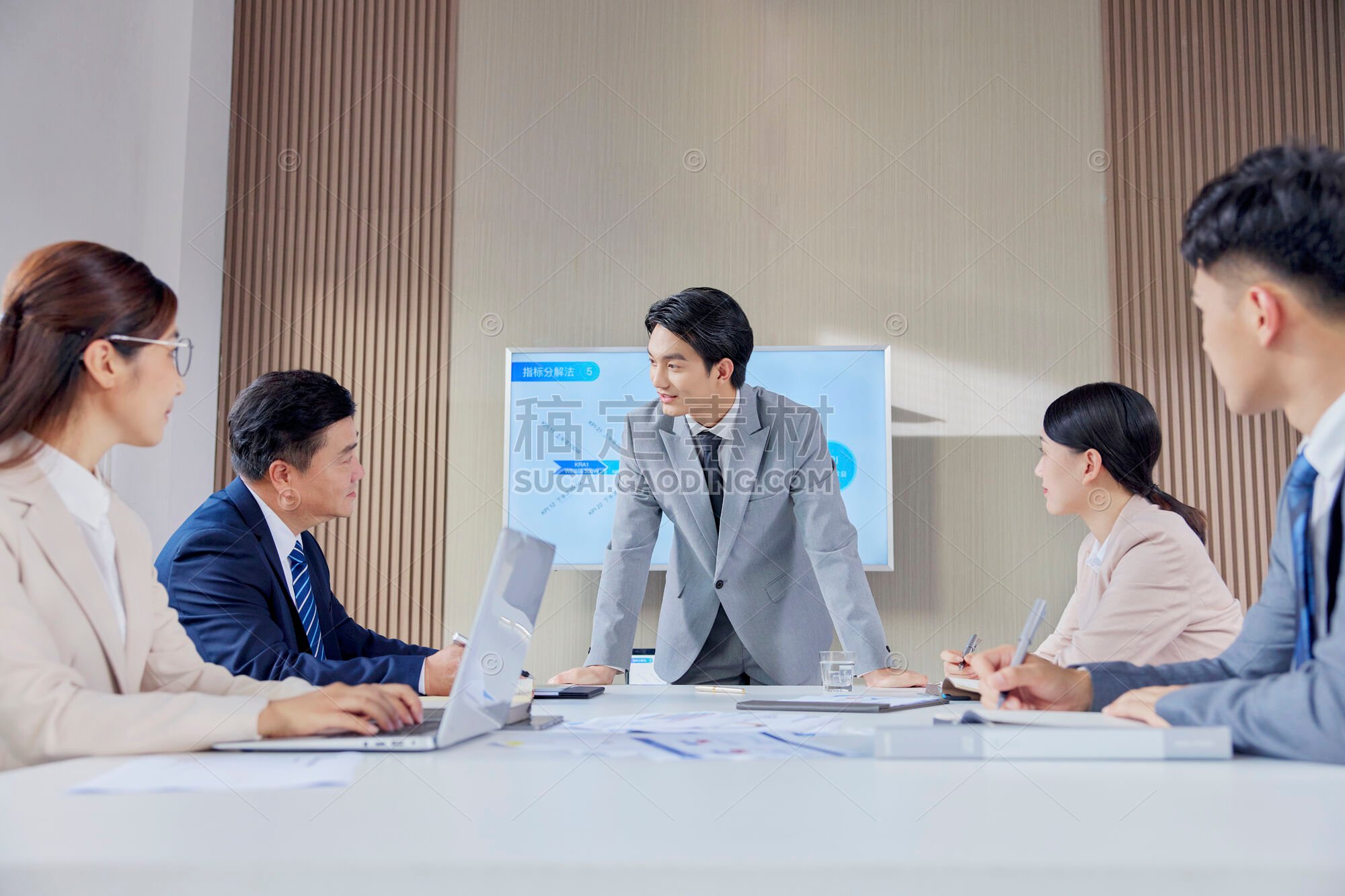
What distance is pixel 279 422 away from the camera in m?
1.97

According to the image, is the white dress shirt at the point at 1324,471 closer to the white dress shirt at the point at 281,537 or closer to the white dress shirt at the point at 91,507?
the white dress shirt at the point at 91,507

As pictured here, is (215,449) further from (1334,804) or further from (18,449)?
(1334,804)

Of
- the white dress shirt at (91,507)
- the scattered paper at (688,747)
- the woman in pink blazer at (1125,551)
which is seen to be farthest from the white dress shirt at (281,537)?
the woman in pink blazer at (1125,551)

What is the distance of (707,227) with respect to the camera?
3.96 meters

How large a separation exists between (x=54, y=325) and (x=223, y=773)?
588mm

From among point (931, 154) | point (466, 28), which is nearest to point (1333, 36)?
point (931, 154)

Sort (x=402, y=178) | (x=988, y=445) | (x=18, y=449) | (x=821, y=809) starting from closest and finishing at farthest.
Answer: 1. (x=821, y=809)
2. (x=18, y=449)
3. (x=988, y=445)
4. (x=402, y=178)

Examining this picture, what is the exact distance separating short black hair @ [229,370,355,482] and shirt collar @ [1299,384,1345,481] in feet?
5.63

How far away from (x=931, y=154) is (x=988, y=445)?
1.20 meters

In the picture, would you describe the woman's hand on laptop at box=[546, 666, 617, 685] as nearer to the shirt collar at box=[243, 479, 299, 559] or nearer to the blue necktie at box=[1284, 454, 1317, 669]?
the shirt collar at box=[243, 479, 299, 559]

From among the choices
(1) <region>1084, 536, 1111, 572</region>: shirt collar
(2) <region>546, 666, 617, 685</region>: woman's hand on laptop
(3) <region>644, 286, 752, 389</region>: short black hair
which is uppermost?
(3) <region>644, 286, 752, 389</region>: short black hair

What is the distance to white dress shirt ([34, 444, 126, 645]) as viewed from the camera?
111 centimetres

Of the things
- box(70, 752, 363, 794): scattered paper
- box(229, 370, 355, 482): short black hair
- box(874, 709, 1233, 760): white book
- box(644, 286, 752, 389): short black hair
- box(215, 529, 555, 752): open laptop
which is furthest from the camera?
box(644, 286, 752, 389): short black hair

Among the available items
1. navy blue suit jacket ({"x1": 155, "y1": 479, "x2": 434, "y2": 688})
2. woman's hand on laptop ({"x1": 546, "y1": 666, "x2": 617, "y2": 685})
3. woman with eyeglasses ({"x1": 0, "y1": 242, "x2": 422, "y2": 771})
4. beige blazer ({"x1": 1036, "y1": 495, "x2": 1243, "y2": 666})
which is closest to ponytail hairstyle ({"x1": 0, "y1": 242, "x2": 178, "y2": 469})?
woman with eyeglasses ({"x1": 0, "y1": 242, "x2": 422, "y2": 771})
